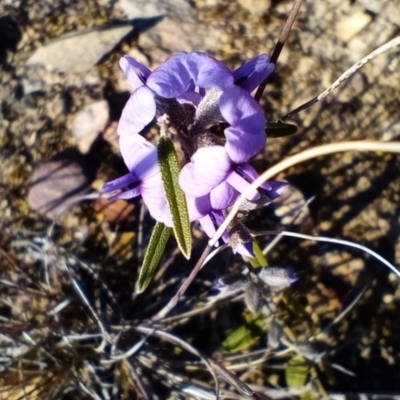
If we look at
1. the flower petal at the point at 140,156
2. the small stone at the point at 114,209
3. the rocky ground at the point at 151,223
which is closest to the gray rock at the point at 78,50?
the rocky ground at the point at 151,223

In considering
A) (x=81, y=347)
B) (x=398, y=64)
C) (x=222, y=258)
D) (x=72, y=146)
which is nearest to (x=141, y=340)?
(x=81, y=347)

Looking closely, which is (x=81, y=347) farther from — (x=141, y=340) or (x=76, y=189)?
(x=76, y=189)

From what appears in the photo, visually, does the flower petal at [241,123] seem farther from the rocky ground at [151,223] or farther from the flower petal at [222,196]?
the rocky ground at [151,223]

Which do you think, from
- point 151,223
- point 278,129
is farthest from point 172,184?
point 151,223

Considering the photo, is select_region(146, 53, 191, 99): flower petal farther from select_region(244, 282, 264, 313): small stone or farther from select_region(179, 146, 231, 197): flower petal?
select_region(244, 282, 264, 313): small stone

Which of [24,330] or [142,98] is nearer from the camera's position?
[142,98]

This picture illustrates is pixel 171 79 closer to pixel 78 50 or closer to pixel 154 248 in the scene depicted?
pixel 154 248
